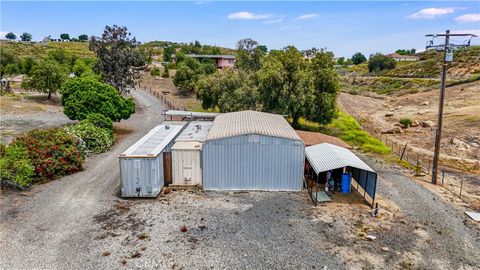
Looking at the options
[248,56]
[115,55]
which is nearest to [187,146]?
[115,55]

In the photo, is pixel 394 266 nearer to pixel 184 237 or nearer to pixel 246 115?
pixel 184 237

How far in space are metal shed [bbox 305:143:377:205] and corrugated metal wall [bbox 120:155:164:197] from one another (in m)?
7.70

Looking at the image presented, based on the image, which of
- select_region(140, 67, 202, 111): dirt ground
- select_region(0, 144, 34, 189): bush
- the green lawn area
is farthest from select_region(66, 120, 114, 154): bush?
select_region(140, 67, 202, 111): dirt ground

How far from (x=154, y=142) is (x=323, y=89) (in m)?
17.6

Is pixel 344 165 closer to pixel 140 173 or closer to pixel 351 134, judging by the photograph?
pixel 140 173

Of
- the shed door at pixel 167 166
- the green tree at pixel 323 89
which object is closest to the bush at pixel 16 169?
the shed door at pixel 167 166

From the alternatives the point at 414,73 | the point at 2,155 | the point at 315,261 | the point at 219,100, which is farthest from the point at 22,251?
the point at 414,73

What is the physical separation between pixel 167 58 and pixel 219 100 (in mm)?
70289

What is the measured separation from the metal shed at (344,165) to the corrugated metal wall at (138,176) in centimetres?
770

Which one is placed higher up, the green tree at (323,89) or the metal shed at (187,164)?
the green tree at (323,89)

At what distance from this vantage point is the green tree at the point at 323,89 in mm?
30109

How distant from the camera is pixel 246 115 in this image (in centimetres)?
2320

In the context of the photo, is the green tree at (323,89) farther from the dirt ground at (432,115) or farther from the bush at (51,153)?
the bush at (51,153)

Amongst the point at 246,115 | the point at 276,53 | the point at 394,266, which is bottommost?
the point at 394,266
